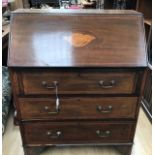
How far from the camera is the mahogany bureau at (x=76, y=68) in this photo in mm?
1262

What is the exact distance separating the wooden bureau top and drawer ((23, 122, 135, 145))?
0.48m

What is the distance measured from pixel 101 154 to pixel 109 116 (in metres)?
0.41

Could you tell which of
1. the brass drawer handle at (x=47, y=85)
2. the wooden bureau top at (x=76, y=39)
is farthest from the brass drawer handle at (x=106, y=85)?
the brass drawer handle at (x=47, y=85)

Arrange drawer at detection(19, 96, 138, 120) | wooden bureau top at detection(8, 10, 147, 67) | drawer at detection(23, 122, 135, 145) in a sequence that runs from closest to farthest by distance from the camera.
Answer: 1. wooden bureau top at detection(8, 10, 147, 67)
2. drawer at detection(19, 96, 138, 120)
3. drawer at detection(23, 122, 135, 145)

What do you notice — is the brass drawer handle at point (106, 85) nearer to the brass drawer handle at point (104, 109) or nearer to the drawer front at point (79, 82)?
the drawer front at point (79, 82)

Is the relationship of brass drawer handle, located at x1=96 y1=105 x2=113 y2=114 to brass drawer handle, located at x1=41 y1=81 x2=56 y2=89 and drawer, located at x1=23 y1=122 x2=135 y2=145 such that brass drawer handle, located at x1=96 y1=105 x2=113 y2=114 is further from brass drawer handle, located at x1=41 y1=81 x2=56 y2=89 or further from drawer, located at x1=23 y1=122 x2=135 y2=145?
brass drawer handle, located at x1=41 y1=81 x2=56 y2=89

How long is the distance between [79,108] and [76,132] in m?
0.22

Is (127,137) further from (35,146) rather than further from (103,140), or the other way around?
(35,146)

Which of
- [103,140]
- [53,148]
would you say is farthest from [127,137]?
[53,148]

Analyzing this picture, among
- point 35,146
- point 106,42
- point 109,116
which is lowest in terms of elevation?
point 35,146

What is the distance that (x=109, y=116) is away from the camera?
1.45 meters

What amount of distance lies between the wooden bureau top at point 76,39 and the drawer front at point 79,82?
74mm

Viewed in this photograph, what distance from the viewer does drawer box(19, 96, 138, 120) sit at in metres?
1.38

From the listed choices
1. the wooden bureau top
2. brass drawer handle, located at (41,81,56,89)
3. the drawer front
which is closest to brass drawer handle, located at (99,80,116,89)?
the drawer front
